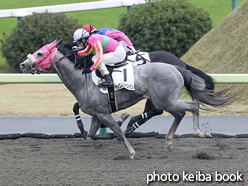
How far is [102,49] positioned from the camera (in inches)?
212

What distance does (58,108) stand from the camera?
9.17m

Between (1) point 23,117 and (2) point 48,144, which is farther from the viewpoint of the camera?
(1) point 23,117

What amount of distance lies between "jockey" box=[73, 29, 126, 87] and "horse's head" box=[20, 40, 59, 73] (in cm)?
37

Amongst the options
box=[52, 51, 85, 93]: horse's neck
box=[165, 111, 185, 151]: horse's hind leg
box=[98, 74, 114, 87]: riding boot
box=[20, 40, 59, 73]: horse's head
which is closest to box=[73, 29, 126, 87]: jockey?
box=[98, 74, 114, 87]: riding boot

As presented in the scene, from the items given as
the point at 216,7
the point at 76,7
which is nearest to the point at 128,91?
the point at 76,7

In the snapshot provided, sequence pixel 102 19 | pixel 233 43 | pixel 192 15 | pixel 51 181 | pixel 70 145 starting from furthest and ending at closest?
pixel 102 19 < pixel 192 15 < pixel 233 43 < pixel 70 145 < pixel 51 181

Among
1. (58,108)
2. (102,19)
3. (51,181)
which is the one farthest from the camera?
(102,19)

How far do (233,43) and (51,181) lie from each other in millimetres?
7441

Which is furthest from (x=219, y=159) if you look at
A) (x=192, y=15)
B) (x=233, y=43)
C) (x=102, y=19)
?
(x=102, y=19)

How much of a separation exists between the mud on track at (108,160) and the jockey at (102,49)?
104 centimetres

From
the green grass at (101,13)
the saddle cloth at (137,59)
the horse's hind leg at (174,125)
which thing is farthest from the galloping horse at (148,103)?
the green grass at (101,13)

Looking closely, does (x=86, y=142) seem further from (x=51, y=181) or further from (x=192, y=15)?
(x=192, y=15)

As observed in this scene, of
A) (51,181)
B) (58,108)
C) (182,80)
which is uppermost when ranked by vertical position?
(182,80)

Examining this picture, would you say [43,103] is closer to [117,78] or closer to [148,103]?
[148,103]
